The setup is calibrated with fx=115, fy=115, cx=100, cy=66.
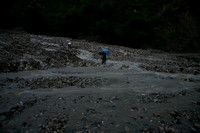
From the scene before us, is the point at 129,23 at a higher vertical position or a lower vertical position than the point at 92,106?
higher

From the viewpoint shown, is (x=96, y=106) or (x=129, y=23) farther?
(x=129, y=23)

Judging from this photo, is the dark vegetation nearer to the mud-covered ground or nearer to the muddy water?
the mud-covered ground

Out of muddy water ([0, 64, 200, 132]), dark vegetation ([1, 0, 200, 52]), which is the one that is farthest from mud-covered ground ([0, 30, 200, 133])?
dark vegetation ([1, 0, 200, 52])

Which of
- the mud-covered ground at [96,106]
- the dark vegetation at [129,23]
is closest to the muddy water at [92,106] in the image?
the mud-covered ground at [96,106]

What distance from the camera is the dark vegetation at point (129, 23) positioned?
3734 centimetres

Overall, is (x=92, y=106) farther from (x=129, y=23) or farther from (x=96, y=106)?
(x=129, y=23)

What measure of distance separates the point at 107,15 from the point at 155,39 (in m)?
19.3

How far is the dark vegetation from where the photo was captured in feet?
123

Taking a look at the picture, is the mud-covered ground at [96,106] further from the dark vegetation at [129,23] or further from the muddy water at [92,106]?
the dark vegetation at [129,23]

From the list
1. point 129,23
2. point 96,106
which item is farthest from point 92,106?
point 129,23

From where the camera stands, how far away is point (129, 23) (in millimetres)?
37969

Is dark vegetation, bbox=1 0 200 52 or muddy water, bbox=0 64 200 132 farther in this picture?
dark vegetation, bbox=1 0 200 52

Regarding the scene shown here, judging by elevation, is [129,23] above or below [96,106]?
above

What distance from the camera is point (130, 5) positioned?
47906mm
